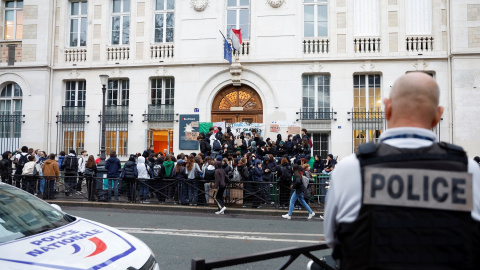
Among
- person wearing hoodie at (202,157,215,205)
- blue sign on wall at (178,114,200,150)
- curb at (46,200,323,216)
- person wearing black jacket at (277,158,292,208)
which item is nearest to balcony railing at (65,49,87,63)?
blue sign on wall at (178,114,200,150)

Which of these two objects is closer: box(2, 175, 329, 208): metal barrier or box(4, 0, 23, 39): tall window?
box(2, 175, 329, 208): metal barrier

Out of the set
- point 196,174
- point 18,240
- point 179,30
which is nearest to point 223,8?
point 179,30

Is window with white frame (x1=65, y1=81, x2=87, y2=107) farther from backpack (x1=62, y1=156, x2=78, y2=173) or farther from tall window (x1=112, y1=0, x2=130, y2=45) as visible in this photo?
backpack (x1=62, y1=156, x2=78, y2=173)

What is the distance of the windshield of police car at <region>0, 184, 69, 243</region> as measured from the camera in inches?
161

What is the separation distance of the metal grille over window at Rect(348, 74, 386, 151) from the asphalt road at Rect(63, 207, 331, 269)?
325 inches

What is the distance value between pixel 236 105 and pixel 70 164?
8778 millimetres

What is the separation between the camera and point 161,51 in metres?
21.2

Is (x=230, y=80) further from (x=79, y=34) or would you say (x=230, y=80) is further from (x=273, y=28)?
(x=79, y=34)

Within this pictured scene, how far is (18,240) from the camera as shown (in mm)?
3887

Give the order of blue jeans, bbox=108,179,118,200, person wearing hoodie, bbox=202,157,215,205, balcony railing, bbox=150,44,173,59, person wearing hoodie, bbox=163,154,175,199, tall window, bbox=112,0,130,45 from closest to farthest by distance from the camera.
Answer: person wearing hoodie, bbox=202,157,215,205 → person wearing hoodie, bbox=163,154,175,199 → blue jeans, bbox=108,179,118,200 → balcony railing, bbox=150,44,173,59 → tall window, bbox=112,0,130,45

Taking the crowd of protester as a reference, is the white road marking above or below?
below

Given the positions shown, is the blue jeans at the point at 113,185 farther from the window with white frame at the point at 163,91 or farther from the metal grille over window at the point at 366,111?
the metal grille over window at the point at 366,111

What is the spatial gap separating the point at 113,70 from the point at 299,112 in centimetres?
1051

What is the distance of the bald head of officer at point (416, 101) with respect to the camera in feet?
6.33
